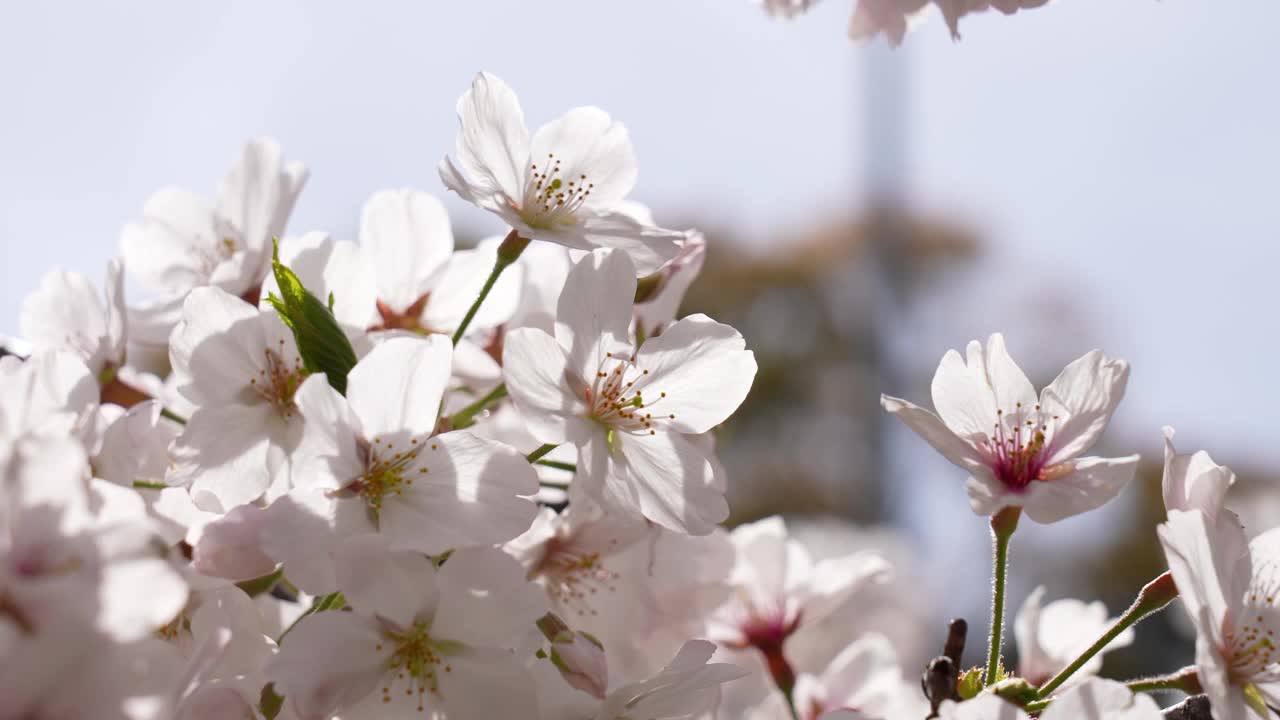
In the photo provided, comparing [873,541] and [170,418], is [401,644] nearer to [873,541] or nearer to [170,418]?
[170,418]

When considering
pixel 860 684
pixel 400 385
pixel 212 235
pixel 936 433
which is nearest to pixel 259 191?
pixel 212 235

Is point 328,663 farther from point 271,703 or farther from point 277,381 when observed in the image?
point 277,381

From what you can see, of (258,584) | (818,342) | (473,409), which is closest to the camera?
(258,584)

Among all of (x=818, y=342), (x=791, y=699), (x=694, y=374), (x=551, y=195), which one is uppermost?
(x=551, y=195)

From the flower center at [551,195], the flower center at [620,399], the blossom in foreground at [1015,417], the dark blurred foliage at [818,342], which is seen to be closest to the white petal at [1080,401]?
the blossom in foreground at [1015,417]

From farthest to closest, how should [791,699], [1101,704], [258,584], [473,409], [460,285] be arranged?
[791,699]
[460,285]
[473,409]
[258,584]
[1101,704]

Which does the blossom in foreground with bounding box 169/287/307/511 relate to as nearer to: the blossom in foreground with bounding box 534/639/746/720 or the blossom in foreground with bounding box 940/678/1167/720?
the blossom in foreground with bounding box 534/639/746/720
